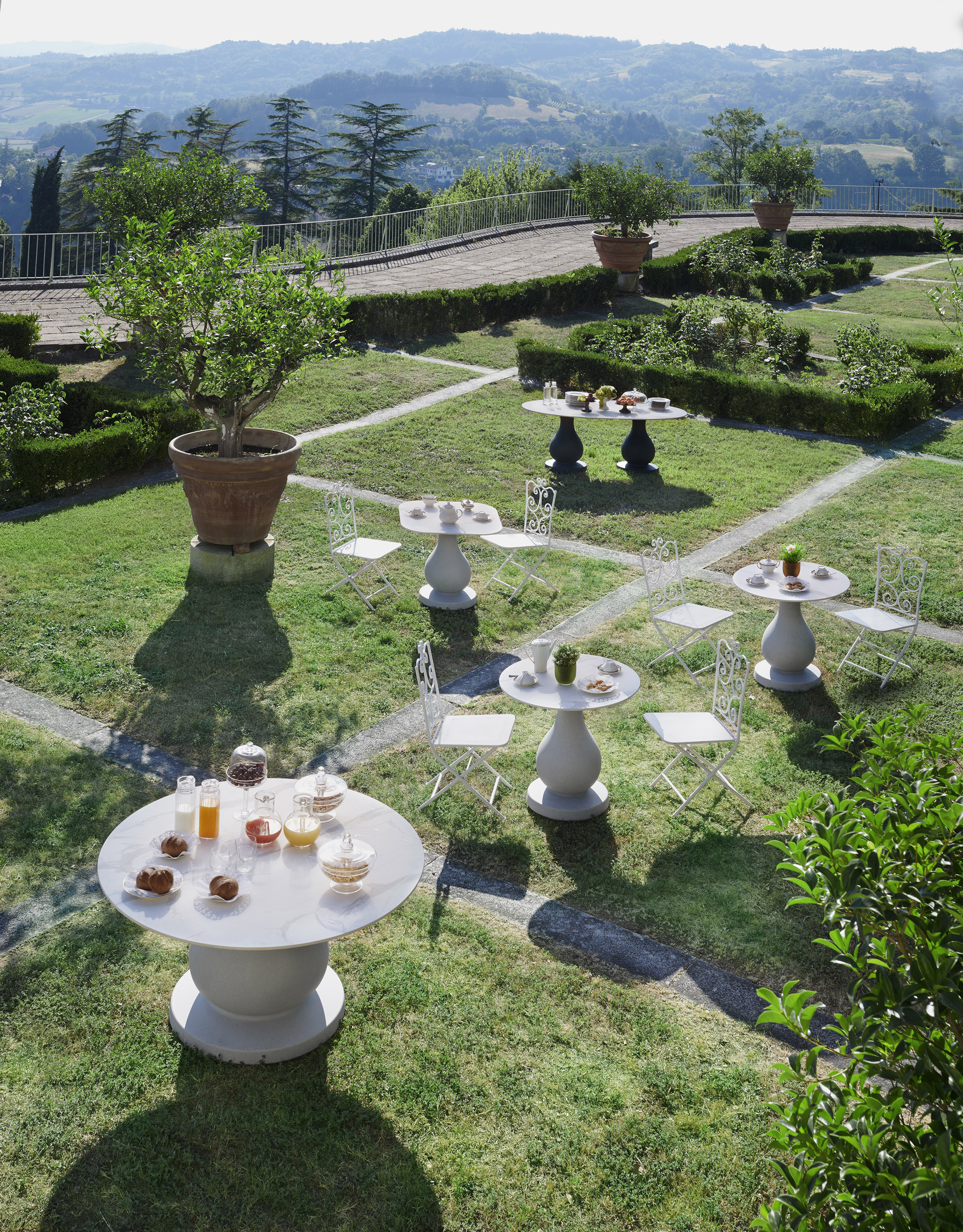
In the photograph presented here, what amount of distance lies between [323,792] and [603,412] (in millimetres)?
9002

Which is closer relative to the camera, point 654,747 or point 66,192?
point 654,747

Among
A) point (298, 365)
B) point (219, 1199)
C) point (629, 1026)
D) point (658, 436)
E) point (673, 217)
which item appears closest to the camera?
point (219, 1199)

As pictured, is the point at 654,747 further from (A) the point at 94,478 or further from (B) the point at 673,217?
(B) the point at 673,217

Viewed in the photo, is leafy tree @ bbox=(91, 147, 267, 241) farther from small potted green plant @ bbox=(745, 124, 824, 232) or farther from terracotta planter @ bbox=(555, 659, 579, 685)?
small potted green plant @ bbox=(745, 124, 824, 232)

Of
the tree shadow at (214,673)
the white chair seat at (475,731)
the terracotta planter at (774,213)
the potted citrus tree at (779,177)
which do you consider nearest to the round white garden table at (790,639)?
the white chair seat at (475,731)

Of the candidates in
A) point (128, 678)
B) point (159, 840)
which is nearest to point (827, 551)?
point (128, 678)

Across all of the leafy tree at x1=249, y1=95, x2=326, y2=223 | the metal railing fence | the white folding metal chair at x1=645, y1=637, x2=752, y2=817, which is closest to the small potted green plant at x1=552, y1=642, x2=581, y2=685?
the white folding metal chair at x1=645, y1=637, x2=752, y2=817

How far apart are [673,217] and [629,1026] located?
2280 centimetres

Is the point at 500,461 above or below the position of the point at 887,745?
below

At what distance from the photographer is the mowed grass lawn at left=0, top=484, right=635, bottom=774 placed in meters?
7.43

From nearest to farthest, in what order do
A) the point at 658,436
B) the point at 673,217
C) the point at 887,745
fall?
the point at 887,745
the point at 658,436
the point at 673,217

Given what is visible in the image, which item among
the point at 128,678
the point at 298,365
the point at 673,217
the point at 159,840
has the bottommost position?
the point at 128,678

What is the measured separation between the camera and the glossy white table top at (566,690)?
248 inches

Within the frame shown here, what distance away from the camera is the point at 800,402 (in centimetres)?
1538
